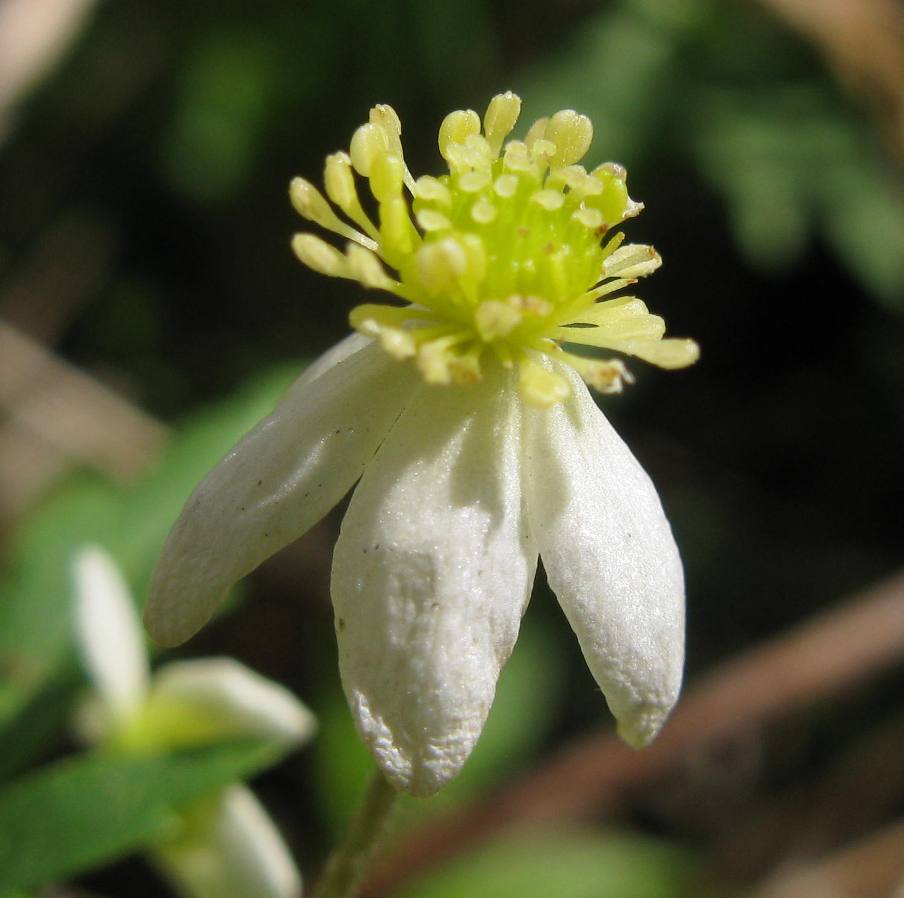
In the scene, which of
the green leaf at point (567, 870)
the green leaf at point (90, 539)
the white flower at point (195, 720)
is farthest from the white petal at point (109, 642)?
the green leaf at point (567, 870)

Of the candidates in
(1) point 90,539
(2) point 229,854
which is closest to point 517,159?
(2) point 229,854

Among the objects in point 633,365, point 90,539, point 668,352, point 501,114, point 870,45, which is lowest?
point 633,365

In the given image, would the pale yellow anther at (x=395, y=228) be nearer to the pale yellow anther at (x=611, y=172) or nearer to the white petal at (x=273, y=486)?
the white petal at (x=273, y=486)

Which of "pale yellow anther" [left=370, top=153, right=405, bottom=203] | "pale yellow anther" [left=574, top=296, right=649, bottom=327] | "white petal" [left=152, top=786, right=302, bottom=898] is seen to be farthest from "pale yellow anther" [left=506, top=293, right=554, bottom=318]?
"white petal" [left=152, top=786, right=302, bottom=898]

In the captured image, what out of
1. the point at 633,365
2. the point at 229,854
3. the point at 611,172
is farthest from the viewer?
the point at 633,365

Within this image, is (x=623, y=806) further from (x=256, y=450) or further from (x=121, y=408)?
(x=256, y=450)

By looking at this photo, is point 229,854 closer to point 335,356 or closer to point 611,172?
point 335,356

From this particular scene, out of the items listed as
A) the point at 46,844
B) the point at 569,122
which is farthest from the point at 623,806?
the point at 569,122
